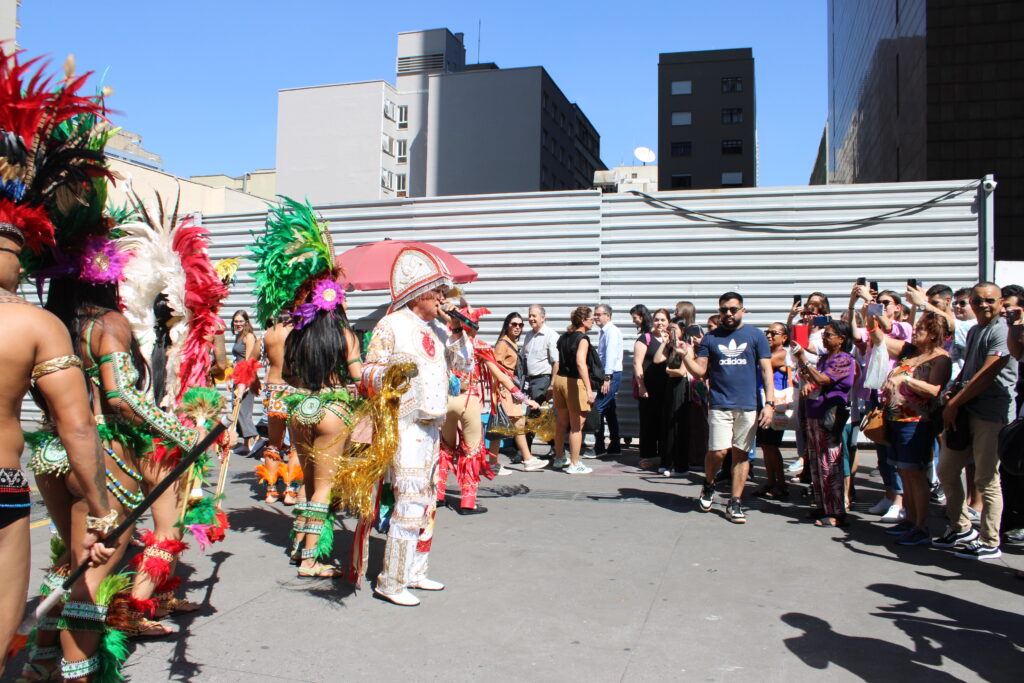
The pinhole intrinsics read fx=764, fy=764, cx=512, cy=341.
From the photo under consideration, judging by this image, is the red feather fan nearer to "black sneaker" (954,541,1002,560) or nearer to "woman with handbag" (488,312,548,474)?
"woman with handbag" (488,312,548,474)

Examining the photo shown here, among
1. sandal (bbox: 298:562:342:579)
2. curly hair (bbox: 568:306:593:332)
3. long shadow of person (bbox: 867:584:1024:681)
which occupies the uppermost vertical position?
curly hair (bbox: 568:306:593:332)

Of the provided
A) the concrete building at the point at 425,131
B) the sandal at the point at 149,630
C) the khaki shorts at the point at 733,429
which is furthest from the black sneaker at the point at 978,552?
the concrete building at the point at 425,131

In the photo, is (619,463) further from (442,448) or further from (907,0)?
(907,0)

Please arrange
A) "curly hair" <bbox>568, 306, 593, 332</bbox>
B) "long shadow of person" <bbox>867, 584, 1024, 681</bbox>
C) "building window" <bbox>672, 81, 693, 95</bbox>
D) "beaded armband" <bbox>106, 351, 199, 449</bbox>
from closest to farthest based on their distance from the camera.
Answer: "beaded armband" <bbox>106, 351, 199, 449</bbox> < "long shadow of person" <bbox>867, 584, 1024, 681</bbox> < "curly hair" <bbox>568, 306, 593, 332</bbox> < "building window" <bbox>672, 81, 693, 95</bbox>

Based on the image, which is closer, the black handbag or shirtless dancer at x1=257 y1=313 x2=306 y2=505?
shirtless dancer at x1=257 y1=313 x2=306 y2=505

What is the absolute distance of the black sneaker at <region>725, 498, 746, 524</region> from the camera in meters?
6.61

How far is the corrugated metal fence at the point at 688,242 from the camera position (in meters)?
10.2

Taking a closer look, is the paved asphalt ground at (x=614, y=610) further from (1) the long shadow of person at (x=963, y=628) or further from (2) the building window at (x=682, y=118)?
(2) the building window at (x=682, y=118)

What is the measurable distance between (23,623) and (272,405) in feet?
9.85

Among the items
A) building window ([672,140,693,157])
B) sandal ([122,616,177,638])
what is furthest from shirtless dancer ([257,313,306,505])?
building window ([672,140,693,157])

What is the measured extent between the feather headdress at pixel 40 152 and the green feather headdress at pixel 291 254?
2112mm

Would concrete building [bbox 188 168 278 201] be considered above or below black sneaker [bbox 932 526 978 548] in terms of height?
above

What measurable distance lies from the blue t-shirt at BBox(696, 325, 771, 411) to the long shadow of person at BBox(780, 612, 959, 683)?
2.58 m

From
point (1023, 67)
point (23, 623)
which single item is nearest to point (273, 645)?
point (23, 623)
